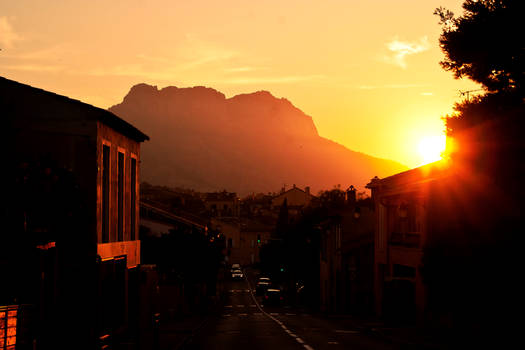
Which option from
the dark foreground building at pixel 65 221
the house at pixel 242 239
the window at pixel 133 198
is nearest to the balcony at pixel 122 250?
the dark foreground building at pixel 65 221

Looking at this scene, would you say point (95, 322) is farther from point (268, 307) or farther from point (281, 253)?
point (281, 253)

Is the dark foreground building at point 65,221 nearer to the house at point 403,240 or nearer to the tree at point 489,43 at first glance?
the tree at point 489,43

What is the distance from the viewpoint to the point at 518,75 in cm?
2003

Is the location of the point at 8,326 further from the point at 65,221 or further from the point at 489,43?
the point at 489,43

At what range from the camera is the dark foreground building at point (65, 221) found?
15742 mm

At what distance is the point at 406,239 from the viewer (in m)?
39.8

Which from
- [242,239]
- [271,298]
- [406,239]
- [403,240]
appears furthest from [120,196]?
[242,239]

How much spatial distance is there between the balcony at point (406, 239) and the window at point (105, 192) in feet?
58.2

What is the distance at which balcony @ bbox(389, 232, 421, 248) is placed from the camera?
37.9m

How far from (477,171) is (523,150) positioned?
1.45 metres

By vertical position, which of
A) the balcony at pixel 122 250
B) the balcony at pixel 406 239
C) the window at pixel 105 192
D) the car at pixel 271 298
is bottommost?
the car at pixel 271 298

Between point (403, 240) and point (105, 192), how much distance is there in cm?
1994

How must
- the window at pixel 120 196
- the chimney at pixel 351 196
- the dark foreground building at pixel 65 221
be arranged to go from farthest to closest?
the chimney at pixel 351 196 < the window at pixel 120 196 < the dark foreground building at pixel 65 221

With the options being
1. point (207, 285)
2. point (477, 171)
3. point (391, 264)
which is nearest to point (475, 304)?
point (477, 171)
